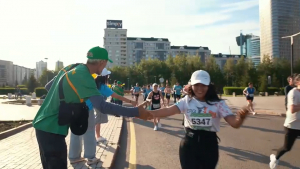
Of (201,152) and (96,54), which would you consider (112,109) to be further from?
(201,152)

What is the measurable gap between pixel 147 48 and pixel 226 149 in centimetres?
14431

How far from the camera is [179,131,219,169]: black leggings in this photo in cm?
311

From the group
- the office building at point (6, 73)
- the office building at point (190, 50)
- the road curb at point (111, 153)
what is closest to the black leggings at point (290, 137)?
the road curb at point (111, 153)

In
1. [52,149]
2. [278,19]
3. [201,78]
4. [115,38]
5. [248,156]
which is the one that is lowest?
[248,156]

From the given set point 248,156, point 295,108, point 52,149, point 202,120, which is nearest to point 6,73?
point 248,156

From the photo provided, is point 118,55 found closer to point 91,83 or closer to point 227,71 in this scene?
point 227,71

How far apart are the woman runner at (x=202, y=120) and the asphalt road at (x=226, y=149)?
2.90 meters

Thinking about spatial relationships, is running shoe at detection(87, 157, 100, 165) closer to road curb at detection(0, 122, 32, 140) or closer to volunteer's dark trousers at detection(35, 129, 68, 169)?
volunteer's dark trousers at detection(35, 129, 68, 169)

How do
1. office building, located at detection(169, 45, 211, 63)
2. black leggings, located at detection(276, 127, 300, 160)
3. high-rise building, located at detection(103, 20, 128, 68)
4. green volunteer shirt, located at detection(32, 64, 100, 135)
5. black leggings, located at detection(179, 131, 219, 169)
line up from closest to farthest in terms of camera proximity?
green volunteer shirt, located at detection(32, 64, 100, 135) → black leggings, located at detection(179, 131, 219, 169) → black leggings, located at detection(276, 127, 300, 160) → high-rise building, located at detection(103, 20, 128, 68) → office building, located at detection(169, 45, 211, 63)

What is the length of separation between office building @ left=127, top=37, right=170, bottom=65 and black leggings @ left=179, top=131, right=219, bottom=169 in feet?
483

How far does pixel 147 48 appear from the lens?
493 ft

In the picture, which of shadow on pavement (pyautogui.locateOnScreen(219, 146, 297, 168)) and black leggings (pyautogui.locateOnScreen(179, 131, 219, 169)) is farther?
shadow on pavement (pyautogui.locateOnScreen(219, 146, 297, 168))

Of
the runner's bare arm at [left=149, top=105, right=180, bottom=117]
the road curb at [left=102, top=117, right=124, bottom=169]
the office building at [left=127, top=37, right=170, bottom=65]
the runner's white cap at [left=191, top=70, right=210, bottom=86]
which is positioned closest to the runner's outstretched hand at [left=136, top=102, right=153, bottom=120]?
the runner's bare arm at [left=149, top=105, right=180, bottom=117]

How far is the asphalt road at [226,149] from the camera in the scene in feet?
20.2
